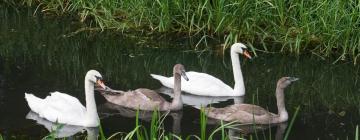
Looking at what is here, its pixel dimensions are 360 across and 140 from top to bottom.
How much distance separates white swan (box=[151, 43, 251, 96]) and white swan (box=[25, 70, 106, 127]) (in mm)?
1805

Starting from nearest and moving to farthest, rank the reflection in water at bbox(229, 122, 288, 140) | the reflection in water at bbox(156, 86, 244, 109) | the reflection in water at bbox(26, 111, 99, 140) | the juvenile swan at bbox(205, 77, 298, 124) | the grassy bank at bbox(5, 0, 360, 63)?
the reflection in water at bbox(26, 111, 99, 140) → the reflection in water at bbox(229, 122, 288, 140) → the juvenile swan at bbox(205, 77, 298, 124) → the reflection in water at bbox(156, 86, 244, 109) → the grassy bank at bbox(5, 0, 360, 63)

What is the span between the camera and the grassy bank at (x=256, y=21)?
452 inches

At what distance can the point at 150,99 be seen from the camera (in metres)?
9.52

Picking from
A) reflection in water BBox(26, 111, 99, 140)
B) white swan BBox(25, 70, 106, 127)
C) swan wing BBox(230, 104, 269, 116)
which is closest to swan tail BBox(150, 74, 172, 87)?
swan wing BBox(230, 104, 269, 116)

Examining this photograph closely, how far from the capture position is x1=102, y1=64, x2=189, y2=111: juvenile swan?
9.50m

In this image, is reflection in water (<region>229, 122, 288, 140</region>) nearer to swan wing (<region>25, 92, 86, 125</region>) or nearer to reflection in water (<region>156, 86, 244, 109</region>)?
reflection in water (<region>156, 86, 244, 109</region>)

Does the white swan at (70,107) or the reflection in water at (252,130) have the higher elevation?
the white swan at (70,107)

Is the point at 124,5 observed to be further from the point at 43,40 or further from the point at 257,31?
the point at 257,31

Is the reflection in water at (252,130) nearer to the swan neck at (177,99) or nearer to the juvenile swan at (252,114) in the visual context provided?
the juvenile swan at (252,114)

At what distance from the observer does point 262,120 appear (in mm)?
9031

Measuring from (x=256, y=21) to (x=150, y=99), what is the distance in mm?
3232

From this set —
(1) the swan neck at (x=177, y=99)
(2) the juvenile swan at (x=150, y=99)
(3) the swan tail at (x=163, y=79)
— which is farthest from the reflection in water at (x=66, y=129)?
(3) the swan tail at (x=163, y=79)

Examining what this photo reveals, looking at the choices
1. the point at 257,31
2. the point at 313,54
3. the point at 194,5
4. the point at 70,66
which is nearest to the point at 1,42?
the point at 70,66

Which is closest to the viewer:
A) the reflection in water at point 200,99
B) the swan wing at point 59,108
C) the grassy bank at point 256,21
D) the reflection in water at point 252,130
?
the reflection in water at point 252,130
